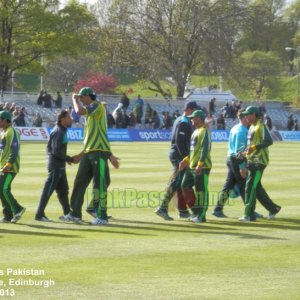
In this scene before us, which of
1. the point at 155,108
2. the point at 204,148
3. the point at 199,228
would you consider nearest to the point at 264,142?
the point at 204,148

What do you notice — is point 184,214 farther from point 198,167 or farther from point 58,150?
point 58,150

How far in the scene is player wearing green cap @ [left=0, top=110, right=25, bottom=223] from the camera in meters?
14.9

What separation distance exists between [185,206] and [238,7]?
214ft

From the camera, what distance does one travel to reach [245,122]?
643 inches

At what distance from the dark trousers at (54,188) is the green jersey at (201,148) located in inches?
83.6

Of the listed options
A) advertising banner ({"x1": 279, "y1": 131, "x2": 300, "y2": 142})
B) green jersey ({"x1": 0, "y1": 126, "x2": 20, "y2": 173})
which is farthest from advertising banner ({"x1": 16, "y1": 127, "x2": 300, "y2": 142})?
green jersey ({"x1": 0, "y1": 126, "x2": 20, "y2": 173})

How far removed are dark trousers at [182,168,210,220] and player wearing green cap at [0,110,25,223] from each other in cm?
276

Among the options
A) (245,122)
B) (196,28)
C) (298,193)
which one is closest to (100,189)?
(245,122)

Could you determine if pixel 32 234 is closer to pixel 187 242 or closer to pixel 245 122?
pixel 187 242

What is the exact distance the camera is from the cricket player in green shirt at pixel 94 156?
14.6 meters

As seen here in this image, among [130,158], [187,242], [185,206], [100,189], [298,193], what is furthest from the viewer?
[130,158]

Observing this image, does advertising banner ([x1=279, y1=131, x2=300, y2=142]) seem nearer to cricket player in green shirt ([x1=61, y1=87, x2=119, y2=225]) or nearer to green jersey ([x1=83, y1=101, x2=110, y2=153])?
cricket player in green shirt ([x1=61, y1=87, x2=119, y2=225])

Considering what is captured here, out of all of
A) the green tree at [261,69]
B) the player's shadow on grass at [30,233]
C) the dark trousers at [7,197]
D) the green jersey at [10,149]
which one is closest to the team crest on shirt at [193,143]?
the green jersey at [10,149]

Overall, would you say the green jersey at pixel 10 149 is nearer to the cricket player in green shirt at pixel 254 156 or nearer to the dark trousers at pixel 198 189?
the dark trousers at pixel 198 189
